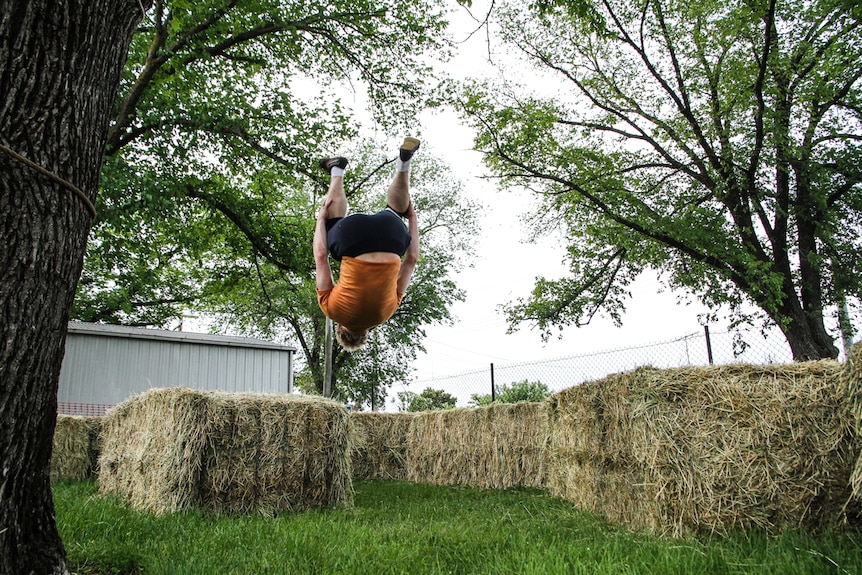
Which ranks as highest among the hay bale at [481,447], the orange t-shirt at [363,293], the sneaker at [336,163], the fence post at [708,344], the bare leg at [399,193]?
the sneaker at [336,163]

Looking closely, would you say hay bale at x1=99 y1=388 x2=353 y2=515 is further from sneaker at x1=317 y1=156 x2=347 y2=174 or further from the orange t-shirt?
sneaker at x1=317 y1=156 x2=347 y2=174

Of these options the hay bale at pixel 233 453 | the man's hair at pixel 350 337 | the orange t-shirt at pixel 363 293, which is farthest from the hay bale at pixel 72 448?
the orange t-shirt at pixel 363 293

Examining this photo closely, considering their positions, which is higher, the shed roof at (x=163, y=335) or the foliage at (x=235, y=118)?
the foliage at (x=235, y=118)

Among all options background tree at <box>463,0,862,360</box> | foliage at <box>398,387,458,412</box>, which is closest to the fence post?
background tree at <box>463,0,862,360</box>

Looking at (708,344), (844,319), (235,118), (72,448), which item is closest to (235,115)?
(235,118)

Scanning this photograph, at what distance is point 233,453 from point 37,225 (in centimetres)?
423

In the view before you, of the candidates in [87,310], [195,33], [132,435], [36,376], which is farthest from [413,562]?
[87,310]

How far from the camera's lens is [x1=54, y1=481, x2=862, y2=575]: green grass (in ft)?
10.7

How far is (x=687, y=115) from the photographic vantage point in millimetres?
13703

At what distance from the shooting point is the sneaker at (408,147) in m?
3.77

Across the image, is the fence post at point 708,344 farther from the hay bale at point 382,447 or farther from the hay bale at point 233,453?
the hay bale at point 233,453

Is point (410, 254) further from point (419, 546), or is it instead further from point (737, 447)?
point (737, 447)

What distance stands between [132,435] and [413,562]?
488cm

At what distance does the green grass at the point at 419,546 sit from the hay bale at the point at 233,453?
1.36ft
